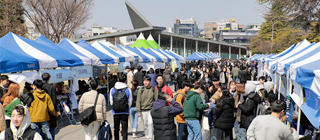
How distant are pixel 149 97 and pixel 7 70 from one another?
3.65 metres

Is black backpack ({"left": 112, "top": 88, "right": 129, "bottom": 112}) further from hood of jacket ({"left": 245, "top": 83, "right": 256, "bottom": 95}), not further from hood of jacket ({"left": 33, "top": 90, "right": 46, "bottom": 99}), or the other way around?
hood of jacket ({"left": 245, "top": 83, "right": 256, "bottom": 95})

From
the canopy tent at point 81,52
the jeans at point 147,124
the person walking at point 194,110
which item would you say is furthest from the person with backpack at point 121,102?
the canopy tent at point 81,52

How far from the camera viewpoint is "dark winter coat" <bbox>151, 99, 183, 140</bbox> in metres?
4.91

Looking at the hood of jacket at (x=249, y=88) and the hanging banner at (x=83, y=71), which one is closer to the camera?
the hood of jacket at (x=249, y=88)

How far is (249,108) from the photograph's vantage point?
17.4ft

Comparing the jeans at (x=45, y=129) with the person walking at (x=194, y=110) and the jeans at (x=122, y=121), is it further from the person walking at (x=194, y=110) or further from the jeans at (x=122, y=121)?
the person walking at (x=194, y=110)

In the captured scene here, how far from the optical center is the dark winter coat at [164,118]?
491cm

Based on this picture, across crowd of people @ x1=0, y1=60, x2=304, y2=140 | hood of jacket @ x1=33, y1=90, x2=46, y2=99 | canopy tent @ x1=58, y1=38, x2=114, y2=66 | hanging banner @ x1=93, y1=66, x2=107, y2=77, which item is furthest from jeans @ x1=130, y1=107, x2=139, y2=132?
hanging banner @ x1=93, y1=66, x2=107, y2=77

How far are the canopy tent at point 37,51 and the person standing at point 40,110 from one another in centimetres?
317

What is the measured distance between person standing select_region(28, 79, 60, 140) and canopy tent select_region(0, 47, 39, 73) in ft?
7.70

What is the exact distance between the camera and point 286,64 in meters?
6.86

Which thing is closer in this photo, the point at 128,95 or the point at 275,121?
the point at 275,121

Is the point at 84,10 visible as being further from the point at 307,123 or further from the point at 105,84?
the point at 307,123

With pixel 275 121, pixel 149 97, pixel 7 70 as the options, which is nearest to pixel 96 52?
pixel 7 70
